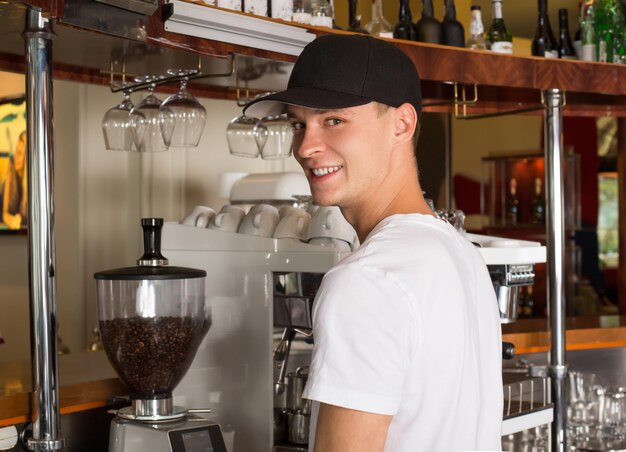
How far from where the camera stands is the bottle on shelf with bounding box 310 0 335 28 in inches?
113

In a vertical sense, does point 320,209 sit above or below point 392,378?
above

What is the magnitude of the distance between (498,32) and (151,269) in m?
2.50

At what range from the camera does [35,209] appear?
2086 millimetres

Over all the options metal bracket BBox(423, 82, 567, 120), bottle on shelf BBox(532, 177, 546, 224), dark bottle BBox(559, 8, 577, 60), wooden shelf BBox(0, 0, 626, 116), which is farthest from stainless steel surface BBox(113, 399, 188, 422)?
bottle on shelf BBox(532, 177, 546, 224)

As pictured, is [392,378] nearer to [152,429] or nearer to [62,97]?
[152,429]

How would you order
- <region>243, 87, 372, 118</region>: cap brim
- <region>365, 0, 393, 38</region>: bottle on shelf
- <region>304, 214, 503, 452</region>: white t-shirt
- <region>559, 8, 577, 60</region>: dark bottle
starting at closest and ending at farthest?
<region>304, 214, 503, 452</region>: white t-shirt → <region>243, 87, 372, 118</region>: cap brim → <region>365, 0, 393, 38</region>: bottle on shelf → <region>559, 8, 577, 60</region>: dark bottle

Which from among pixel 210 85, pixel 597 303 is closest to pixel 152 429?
pixel 210 85

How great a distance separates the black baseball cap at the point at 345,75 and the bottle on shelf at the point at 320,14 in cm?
151

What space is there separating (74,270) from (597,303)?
18.7 ft

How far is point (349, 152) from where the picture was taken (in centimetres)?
140

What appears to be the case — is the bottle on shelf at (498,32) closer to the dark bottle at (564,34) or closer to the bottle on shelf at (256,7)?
the dark bottle at (564,34)

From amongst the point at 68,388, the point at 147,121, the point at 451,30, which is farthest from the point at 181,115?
the point at 451,30

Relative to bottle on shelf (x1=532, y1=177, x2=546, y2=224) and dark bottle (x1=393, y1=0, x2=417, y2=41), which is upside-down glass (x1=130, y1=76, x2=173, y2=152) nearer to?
dark bottle (x1=393, y1=0, x2=417, y2=41)

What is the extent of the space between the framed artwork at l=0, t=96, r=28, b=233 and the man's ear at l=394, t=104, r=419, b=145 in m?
4.94
